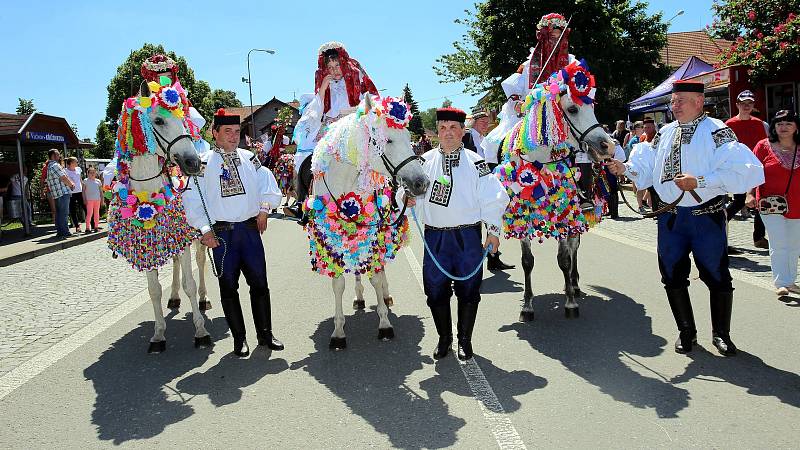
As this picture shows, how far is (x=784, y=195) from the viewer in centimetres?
689

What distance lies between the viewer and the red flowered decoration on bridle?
5.95 metres

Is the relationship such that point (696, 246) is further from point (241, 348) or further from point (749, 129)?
point (749, 129)

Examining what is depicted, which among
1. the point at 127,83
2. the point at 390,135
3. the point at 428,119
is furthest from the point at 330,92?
the point at 428,119

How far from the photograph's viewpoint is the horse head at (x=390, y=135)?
17.1ft

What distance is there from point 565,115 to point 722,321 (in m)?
2.31

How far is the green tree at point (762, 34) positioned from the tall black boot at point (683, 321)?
1465 centimetres

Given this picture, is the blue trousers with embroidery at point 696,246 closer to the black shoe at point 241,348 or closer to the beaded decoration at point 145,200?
the black shoe at point 241,348

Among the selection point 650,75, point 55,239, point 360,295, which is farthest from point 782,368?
point 650,75

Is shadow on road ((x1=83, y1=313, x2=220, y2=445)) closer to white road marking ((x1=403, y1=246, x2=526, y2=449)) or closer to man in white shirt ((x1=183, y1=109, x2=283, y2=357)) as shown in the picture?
man in white shirt ((x1=183, y1=109, x2=283, y2=357))

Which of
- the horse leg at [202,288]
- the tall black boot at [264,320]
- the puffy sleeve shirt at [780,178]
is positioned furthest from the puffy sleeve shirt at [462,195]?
the horse leg at [202,288]

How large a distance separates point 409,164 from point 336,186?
106 cm

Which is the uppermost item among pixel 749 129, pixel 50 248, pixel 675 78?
pixel 675 78

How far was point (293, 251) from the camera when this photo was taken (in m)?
12.5

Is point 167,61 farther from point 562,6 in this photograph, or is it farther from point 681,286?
point 562,6
